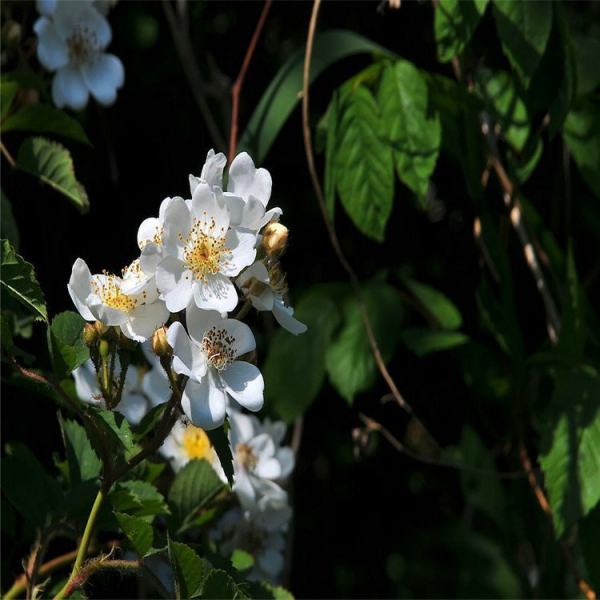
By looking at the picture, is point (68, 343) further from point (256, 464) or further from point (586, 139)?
point (586, 139)

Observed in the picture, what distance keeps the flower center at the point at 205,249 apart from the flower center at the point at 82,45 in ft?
2.18

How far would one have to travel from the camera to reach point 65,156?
4.59 ft

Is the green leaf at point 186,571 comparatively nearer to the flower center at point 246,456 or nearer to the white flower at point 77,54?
the flower center at point 246,456

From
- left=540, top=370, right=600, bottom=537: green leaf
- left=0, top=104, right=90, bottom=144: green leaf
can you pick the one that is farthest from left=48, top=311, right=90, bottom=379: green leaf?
left=540, top=370, right=600, bottom=537: green leaf

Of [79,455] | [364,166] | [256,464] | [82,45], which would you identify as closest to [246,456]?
[256,464]

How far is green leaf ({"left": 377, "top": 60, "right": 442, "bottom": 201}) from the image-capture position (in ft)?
4.78

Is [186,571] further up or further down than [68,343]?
further down

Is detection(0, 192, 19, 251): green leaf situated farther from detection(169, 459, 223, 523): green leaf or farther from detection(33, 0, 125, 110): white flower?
detection(169, 459, 223, 523): green leaf

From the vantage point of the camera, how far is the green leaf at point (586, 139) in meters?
1.61

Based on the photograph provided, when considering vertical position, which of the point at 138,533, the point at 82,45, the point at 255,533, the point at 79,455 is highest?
the point at 82,45

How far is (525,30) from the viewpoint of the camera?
4.58 feet

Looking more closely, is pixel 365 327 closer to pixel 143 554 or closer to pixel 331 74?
pixel 331 74

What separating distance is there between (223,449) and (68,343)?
215 mm

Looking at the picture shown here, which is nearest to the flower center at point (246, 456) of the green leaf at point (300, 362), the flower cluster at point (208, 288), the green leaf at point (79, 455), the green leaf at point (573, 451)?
the green leaf at point (300, 362)
